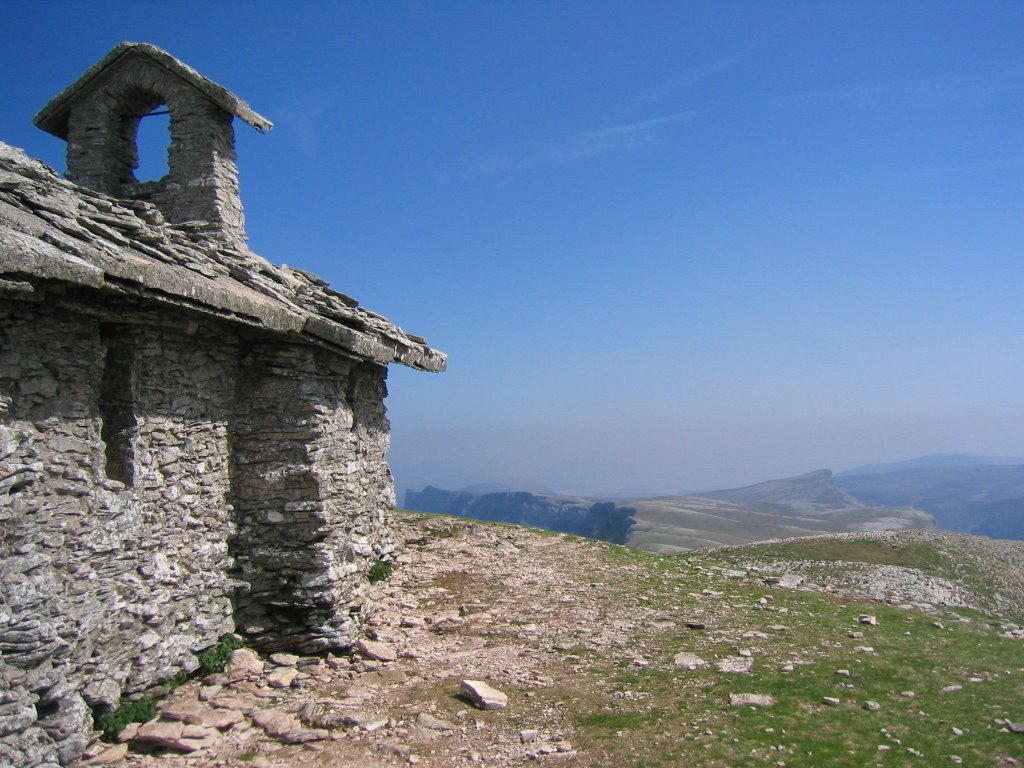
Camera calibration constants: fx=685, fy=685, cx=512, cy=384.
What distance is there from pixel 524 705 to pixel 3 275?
8.82m

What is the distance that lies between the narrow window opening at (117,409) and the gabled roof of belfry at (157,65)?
26.3 ft

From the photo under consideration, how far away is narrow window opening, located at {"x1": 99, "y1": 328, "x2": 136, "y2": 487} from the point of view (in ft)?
31.1

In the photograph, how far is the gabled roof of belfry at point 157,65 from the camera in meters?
15.1

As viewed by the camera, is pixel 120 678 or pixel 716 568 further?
pixel 716 568

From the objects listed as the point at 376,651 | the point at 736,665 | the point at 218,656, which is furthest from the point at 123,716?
the point at 736,665

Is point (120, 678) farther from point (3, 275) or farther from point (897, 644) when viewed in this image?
point (897, 644)

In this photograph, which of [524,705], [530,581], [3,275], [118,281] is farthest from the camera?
[530,581]

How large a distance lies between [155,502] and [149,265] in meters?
3.44

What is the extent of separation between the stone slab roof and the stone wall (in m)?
0.55

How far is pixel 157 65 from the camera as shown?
15.4 m

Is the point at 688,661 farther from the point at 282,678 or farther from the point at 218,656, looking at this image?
the point at 218,656

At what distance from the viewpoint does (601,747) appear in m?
9.09

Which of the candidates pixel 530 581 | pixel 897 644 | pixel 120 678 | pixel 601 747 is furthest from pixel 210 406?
pixel 897 644

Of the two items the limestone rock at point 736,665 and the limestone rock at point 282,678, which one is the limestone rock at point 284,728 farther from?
the limestone rock at point 736,665
